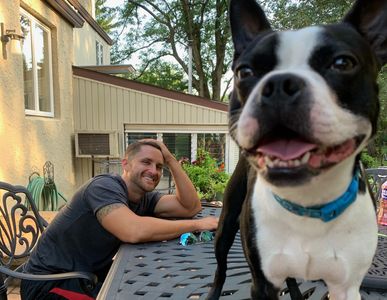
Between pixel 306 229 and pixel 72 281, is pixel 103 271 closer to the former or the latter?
pixel 72 281

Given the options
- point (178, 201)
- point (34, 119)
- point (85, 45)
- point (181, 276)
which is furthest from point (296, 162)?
point (85, 45)

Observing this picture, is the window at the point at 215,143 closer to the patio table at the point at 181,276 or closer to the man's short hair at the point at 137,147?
the man's short hair at the point at 137,147

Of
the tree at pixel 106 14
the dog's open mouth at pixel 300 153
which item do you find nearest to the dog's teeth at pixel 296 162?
the dog's open mouth at pixel 300 153

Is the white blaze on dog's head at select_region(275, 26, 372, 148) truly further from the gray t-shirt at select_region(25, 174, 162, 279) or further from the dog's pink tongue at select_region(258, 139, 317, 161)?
the gray t-shirt at select_region(25, 174, 162, 279)

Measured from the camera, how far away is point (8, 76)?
4.71 meters

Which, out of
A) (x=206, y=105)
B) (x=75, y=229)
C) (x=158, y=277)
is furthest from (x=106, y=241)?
(x=206, y=105)

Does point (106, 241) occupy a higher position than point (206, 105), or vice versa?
point (206, 105)

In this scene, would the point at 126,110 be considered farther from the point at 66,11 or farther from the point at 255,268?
the point at 255,268

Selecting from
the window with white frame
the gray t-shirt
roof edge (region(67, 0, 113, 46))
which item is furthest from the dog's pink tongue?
the window with white frame

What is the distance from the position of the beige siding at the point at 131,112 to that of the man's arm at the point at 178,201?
20.8 ft

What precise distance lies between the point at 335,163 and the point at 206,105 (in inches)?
323

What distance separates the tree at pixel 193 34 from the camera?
15898 millimetres

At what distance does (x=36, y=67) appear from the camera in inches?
236

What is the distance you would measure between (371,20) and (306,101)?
0.44m
